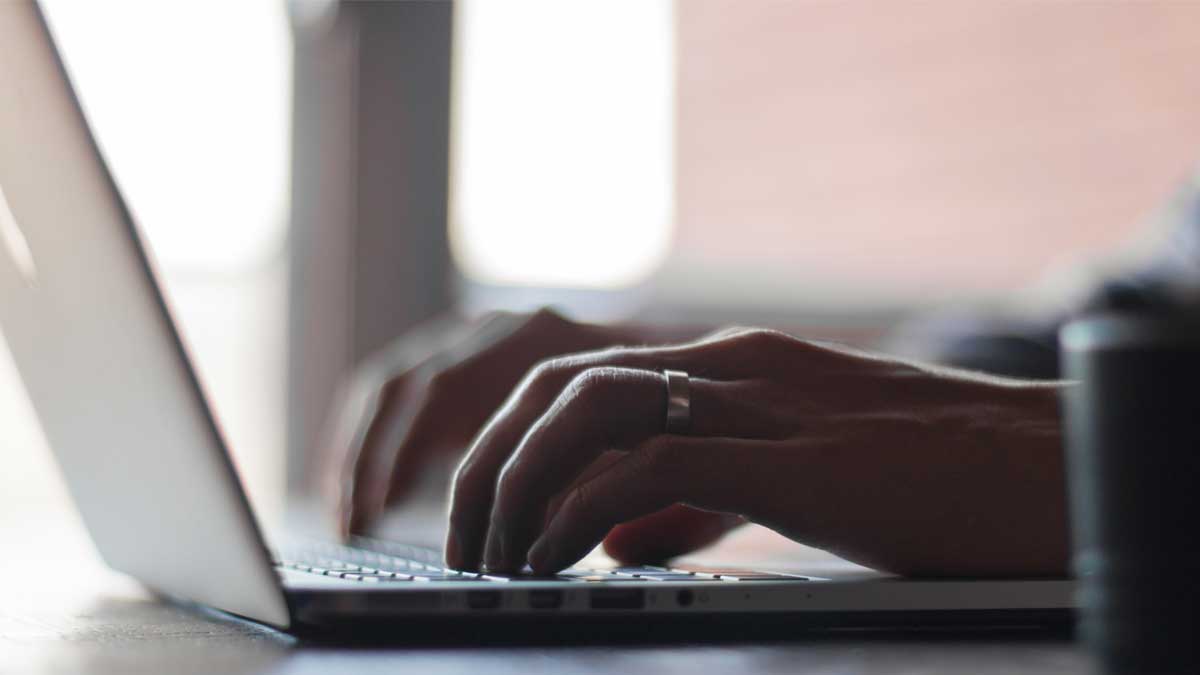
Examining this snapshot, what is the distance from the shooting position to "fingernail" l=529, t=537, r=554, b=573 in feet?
1.77

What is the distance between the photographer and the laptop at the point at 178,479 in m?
0.43

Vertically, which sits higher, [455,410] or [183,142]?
[183,142]

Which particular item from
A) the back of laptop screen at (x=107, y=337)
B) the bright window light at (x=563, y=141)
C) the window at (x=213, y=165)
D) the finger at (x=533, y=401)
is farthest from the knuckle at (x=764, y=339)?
the bright window light at (x=563, y=141)

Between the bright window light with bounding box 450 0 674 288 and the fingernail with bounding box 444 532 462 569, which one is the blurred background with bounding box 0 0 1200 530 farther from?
the fingernail with bounding box 444 532 462 569

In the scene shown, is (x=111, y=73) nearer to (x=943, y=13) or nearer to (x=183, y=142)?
(x=183, y=142)

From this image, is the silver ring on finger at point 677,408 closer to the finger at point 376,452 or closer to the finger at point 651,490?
the finger at point 651,490

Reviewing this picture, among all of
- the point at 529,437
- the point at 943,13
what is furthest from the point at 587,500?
the point at 943,13

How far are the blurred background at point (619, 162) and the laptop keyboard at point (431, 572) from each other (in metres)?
1.52

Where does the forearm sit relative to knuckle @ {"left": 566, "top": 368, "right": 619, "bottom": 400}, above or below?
below

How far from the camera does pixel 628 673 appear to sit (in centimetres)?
40

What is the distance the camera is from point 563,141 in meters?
2.47

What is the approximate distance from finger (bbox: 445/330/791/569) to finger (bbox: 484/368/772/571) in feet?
0.05

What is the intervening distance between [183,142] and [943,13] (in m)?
1.66


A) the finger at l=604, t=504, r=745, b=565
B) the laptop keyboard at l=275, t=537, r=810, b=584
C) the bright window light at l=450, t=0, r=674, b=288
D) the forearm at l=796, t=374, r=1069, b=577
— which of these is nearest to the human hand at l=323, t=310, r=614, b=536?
the laptop keyboard at l=275, t=537, r=810, b=584
